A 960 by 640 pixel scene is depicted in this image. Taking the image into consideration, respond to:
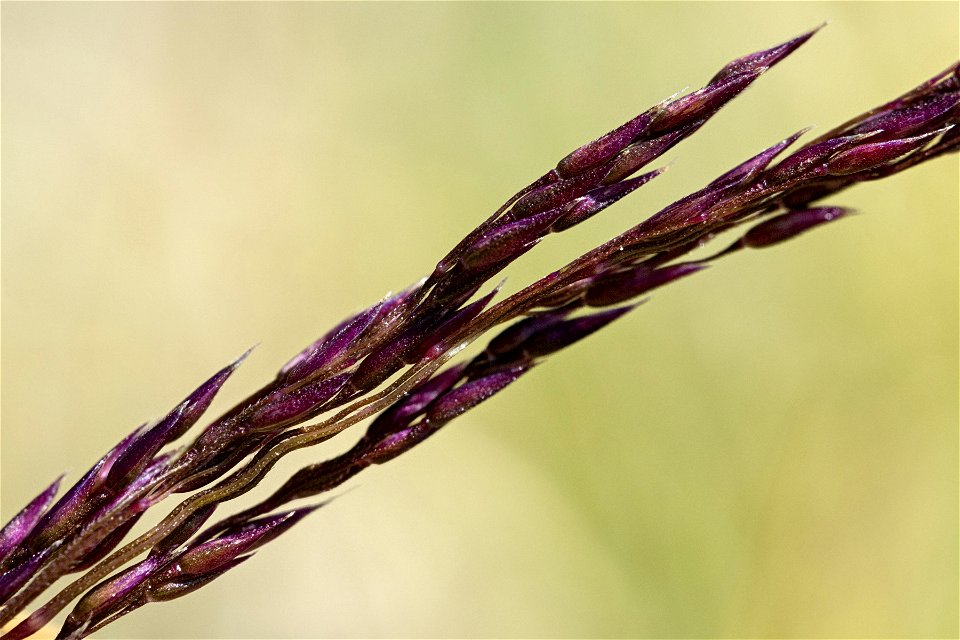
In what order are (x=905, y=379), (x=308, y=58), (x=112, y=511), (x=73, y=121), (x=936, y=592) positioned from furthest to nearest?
(x=308, y=58), (x=73, y=121), (x=905, y=379), (x=936, y=592), (x=112, y=511)

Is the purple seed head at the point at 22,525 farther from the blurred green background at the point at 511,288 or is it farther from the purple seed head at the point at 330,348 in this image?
the blurred green background at the point at 511,288

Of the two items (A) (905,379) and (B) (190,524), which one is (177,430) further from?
(A) (905,379)

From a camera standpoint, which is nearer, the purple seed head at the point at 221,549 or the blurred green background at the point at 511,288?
the purple seed head at the point at 221,549

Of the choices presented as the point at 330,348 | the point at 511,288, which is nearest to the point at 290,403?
the point at 330,348

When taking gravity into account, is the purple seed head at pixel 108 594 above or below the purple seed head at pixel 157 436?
below

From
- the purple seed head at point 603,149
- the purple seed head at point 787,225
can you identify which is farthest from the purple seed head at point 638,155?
the purple seed head at point 787,225

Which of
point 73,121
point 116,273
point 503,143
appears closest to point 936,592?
point 503,143

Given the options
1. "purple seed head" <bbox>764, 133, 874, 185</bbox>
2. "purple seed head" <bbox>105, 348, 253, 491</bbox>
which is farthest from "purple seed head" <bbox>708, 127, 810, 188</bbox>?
"purple seed head" <bbox>105, 348, 253, 491</bbox>

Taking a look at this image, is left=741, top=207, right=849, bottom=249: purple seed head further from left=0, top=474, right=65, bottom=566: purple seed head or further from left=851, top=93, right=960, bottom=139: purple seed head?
left=0, top=474, right=65, bottom=566: purple seed head

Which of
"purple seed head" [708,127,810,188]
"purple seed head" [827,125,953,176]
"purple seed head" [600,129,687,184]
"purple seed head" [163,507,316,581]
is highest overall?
"purple seed head" [600,129,687,184]
